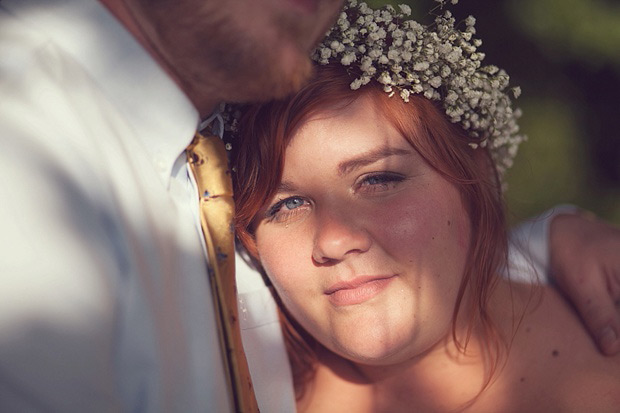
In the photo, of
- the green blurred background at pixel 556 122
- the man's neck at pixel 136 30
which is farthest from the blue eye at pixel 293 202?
the green blurred background at pixel 556 122

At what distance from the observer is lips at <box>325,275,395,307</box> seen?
1970mm

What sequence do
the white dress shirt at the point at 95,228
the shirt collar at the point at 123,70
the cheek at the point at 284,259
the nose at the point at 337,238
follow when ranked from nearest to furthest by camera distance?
1. the white dress shirt at the point at 95,228
2. the shirt collar at the point at 123,70
3. the nose at the point at 337,238
4. the cheek at the point at 284,259

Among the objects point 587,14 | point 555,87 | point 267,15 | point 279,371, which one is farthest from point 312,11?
point 555,87

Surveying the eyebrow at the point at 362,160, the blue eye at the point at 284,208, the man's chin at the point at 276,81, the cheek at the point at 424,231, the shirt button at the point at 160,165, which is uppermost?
the man's chin at the point at 276,81

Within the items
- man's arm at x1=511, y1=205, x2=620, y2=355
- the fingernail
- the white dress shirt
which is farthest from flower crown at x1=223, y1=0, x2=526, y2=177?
the fingernail

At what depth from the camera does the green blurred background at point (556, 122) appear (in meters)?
4.07

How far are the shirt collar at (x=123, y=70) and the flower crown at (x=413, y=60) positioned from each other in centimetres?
49

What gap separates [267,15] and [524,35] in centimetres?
284

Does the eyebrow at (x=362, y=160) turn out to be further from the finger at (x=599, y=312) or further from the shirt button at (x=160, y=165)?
the finger at (x=599, y=312)

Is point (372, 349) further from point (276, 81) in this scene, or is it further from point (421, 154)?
point (276, 81)

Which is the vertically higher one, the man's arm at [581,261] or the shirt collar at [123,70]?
the shirt collar at [123,70]

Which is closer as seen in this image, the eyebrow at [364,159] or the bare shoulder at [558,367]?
the eyebrow at [364,159]

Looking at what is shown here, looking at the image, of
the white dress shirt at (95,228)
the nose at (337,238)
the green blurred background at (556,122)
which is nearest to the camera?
the white dress shirt at (95,228)

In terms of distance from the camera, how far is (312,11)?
1759 millimetres
